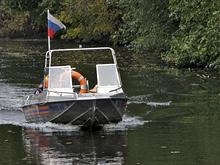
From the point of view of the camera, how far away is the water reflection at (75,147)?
13.3 m

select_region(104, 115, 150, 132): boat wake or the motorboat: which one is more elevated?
the motorboat

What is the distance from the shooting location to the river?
13453 mm

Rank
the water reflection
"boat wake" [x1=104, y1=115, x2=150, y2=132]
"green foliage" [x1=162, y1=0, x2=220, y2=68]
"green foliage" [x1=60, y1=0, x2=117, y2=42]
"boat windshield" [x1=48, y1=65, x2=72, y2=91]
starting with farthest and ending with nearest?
"green foliage" [x1=60, y1=0, x2=117, y2=42]
"green foliage" [x1=162, y1=0, x2=220, y2=68]
"boat windshield" [x1=48, y1=65, x2=72, y2=91]
"boat wake" [x1=104, y1=115, x2=150, y2=132]
the water reflection

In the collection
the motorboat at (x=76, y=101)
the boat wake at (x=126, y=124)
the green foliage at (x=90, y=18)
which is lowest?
the boat wake at (x=126, y=124)

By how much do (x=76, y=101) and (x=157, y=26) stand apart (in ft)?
71.6

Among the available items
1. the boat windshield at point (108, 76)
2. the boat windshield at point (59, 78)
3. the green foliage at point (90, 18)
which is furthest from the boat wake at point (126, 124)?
the green foliage at point (90, 18)

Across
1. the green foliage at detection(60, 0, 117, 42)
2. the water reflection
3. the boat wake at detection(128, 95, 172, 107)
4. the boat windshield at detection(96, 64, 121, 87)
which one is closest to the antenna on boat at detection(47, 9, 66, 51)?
the boat windshield at detection(96, 64, 121, 87)

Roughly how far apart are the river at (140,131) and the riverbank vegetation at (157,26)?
2.34m

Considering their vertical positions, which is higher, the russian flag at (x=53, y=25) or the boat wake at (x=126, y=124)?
the russian flag at (x=53, y=25)

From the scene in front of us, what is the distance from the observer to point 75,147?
14.8 meters

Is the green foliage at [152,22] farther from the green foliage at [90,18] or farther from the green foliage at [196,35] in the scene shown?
the green foliage at [90,18]

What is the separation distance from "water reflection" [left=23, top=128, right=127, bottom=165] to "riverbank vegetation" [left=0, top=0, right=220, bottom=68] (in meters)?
13.7

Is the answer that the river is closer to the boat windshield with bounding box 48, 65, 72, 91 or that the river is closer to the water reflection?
the water reflection

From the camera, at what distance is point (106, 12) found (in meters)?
54.3
